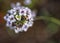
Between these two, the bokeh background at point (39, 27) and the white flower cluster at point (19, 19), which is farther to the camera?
the bokeh background at point (39, 27)

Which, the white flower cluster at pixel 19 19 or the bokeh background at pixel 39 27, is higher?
the bokeh background at pixel 39 27

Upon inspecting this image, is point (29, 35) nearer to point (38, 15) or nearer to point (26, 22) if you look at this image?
point (38, 15)

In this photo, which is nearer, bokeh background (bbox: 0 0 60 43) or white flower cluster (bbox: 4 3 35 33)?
white flower cluster (bbox: 4 3 35 33)

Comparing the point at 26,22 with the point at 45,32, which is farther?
the point at 45,32

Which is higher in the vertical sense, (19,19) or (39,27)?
(39,27)

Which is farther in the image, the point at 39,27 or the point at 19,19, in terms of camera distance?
the point at 39,27

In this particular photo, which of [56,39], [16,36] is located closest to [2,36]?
[16,36]

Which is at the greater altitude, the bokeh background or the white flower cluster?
the bokeh background

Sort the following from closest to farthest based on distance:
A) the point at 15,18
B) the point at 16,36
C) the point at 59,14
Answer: the point at 15,18 < the point at 16,36 < the point at 59,14
